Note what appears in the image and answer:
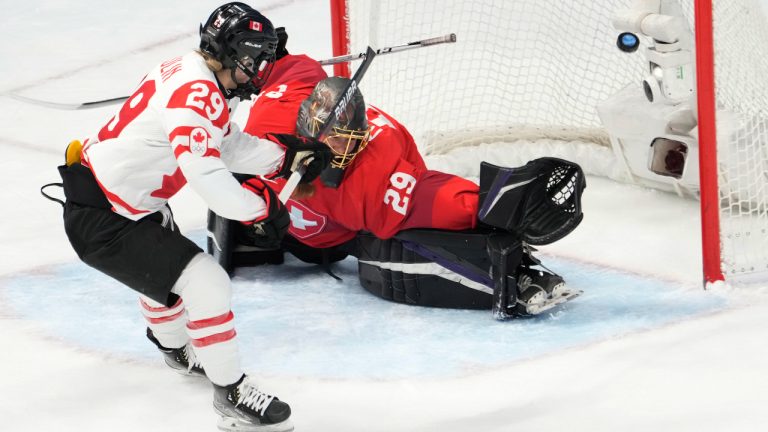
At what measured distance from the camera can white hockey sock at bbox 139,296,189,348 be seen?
3297mm

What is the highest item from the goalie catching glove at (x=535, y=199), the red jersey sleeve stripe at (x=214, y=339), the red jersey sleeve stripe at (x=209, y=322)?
the goalie catching glove at (x=535, y=199)

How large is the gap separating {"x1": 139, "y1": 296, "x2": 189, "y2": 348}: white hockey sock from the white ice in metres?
0.11

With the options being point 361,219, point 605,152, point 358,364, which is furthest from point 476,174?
point 358,364

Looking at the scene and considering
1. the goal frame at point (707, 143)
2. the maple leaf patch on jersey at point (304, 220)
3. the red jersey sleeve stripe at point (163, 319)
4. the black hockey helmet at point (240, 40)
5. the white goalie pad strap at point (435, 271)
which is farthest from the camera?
the maple leaf patch on jersey at point (304, 220)

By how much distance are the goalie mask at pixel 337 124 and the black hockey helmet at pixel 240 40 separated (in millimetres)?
690

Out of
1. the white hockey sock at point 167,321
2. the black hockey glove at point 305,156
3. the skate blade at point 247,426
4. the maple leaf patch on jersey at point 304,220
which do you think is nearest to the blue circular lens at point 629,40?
the maple leaf patch on jersey at point 304,220

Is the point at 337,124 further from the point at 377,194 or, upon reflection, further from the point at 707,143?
the point at 707,143

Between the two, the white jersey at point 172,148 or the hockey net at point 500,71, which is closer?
the white jersey at point 172,148

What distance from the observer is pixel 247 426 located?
3002mm

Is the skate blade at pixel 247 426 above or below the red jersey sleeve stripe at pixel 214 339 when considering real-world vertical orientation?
below

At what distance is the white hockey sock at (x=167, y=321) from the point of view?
3.30 meters

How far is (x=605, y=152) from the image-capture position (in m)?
4.89

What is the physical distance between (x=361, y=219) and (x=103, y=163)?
3.27 ft

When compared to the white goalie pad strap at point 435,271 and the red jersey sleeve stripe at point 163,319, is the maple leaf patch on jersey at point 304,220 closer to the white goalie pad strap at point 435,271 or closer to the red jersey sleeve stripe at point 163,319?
Answer: the white goalie pad strap at point 435,271
